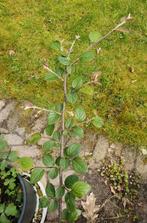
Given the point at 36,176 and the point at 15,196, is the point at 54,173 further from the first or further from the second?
the point at 15,196

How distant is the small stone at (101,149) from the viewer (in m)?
4.22

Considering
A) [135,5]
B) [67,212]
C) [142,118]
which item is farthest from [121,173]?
[135,5]

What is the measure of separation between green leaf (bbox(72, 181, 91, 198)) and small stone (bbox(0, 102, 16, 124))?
2.30 m

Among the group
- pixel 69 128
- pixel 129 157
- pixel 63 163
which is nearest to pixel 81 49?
pixel 129 157

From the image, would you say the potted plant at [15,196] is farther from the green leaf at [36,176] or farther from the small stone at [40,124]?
the small stone at [40,124]

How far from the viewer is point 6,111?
15.2ft

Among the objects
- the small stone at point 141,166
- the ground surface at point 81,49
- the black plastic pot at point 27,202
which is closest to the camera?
the black plastic pot at point 27,202

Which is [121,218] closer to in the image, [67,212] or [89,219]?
[89,219]

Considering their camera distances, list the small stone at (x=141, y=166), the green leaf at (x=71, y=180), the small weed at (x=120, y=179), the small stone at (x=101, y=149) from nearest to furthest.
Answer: the green leaf at (x=71, y=180) → the small weed at (x=120, y=179) → the small stone at (x=141, y=166) → the small stone at (x=101, y=149)

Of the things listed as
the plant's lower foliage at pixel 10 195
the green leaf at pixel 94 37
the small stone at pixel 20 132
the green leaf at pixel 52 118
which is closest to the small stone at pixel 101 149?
the small stone at pixel 20 132

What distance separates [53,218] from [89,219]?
13.7 inches

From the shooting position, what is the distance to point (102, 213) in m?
3.82

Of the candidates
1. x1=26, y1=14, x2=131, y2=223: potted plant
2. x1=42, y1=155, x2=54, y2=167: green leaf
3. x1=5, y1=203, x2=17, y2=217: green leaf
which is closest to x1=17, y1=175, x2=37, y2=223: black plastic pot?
x1=5, y1=203, x2=17, y2=217: green leaf

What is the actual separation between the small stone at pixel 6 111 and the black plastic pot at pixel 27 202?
1.47 m
